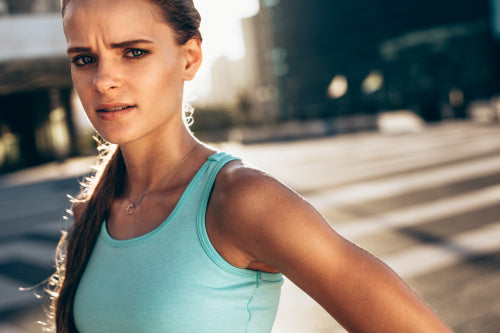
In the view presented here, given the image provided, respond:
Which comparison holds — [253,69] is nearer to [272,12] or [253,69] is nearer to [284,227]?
[272,12]

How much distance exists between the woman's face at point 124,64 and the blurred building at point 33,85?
21227 mm

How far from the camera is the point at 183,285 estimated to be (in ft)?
3.64

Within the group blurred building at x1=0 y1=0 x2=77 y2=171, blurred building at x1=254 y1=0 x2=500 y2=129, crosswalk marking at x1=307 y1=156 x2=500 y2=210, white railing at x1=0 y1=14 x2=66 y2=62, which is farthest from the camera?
blurred building at x1=254 y1=0 x2=500 y2=129

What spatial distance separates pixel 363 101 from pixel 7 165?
121ft

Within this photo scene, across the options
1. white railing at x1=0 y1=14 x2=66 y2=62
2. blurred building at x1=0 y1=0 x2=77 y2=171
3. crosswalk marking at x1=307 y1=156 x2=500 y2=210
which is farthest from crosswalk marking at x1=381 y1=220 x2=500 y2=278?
blurred building at x1=0 y1=0 x2=77 y2=171

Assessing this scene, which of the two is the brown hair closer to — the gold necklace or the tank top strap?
the gold necklace

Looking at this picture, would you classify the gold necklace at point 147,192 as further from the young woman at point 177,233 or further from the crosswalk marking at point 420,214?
the crosswalk marking at point 420,214

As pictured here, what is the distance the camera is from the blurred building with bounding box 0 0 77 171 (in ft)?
67.4

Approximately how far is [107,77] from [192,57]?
0.25m

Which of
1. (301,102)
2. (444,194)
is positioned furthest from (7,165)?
(301,102)

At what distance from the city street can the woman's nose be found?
294cm

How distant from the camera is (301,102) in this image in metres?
62.9

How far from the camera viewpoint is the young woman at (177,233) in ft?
3.19

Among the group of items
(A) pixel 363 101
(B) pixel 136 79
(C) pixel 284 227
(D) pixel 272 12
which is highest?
(D) pixel 272 12
